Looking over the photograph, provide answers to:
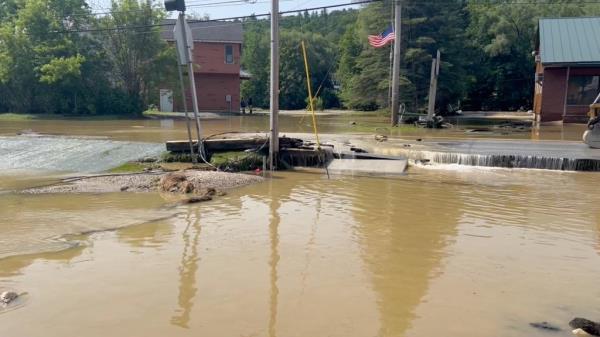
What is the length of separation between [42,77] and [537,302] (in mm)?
36587

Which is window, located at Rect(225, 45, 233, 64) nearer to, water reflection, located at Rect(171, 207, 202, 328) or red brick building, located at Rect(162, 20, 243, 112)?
red brick building, located at Rect(162, 20, 243, 112)

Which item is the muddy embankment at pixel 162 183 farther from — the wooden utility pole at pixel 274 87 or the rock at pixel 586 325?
the rock at pixel 586 325

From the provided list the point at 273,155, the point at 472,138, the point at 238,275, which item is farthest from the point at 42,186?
the point at 472,138

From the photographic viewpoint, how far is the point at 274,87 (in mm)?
15625

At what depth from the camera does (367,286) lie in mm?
6688

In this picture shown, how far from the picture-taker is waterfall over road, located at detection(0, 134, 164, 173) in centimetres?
1639

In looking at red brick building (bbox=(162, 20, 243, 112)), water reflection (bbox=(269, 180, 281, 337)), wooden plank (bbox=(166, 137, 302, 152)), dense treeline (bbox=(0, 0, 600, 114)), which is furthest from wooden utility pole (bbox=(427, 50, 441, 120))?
red brick building (bbox=(162, 20, 243, 112))

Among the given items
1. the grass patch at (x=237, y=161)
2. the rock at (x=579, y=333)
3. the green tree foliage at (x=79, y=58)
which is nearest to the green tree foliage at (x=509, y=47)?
the green tree foliage at (x=79, y=58)

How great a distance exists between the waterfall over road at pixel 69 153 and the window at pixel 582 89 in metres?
23.2

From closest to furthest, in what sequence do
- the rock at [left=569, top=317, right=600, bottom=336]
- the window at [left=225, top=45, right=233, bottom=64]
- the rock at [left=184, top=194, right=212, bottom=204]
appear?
1. the rock at [left=569, top=317, right=600, bottom=336]
2. the rock at [left=184, top=194, right=212, bottom=204]
3. the window at [left=225, top=45, right=233, bottom=64]

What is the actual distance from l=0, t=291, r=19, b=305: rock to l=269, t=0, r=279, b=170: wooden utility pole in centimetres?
997

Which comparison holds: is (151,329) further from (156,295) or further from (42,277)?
(42,277)

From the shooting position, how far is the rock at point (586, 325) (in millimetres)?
5273

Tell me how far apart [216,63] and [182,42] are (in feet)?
104
